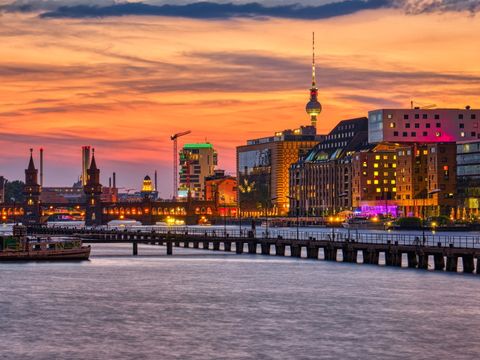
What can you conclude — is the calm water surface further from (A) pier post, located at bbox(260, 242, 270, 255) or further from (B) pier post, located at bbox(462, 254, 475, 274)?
(A) pier post, located at bbox(260, 242, 270, 255)

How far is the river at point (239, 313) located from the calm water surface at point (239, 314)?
0.11 meters

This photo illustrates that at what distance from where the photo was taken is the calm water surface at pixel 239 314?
79.3 meters

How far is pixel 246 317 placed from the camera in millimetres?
96562

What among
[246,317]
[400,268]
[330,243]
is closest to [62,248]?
[330,243]

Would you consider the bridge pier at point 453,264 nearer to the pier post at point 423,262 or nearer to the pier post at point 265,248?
the pier post at point 423,262

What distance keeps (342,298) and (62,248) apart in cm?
7105

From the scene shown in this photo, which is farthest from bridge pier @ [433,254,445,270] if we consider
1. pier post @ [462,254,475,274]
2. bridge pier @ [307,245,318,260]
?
bridge pier @ [307,245,318,260]

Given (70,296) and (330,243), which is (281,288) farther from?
(330,243)

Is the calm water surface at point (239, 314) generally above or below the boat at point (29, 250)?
below

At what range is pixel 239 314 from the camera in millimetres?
98875

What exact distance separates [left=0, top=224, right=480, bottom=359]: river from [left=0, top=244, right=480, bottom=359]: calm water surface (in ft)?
0.35

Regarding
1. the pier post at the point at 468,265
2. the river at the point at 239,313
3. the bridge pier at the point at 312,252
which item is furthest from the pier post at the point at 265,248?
the pier post at the point at 468,265

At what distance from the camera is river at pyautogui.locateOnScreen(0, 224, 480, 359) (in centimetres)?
7938

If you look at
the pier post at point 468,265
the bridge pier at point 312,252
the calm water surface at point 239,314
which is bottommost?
the calm water surface at point 239,314
